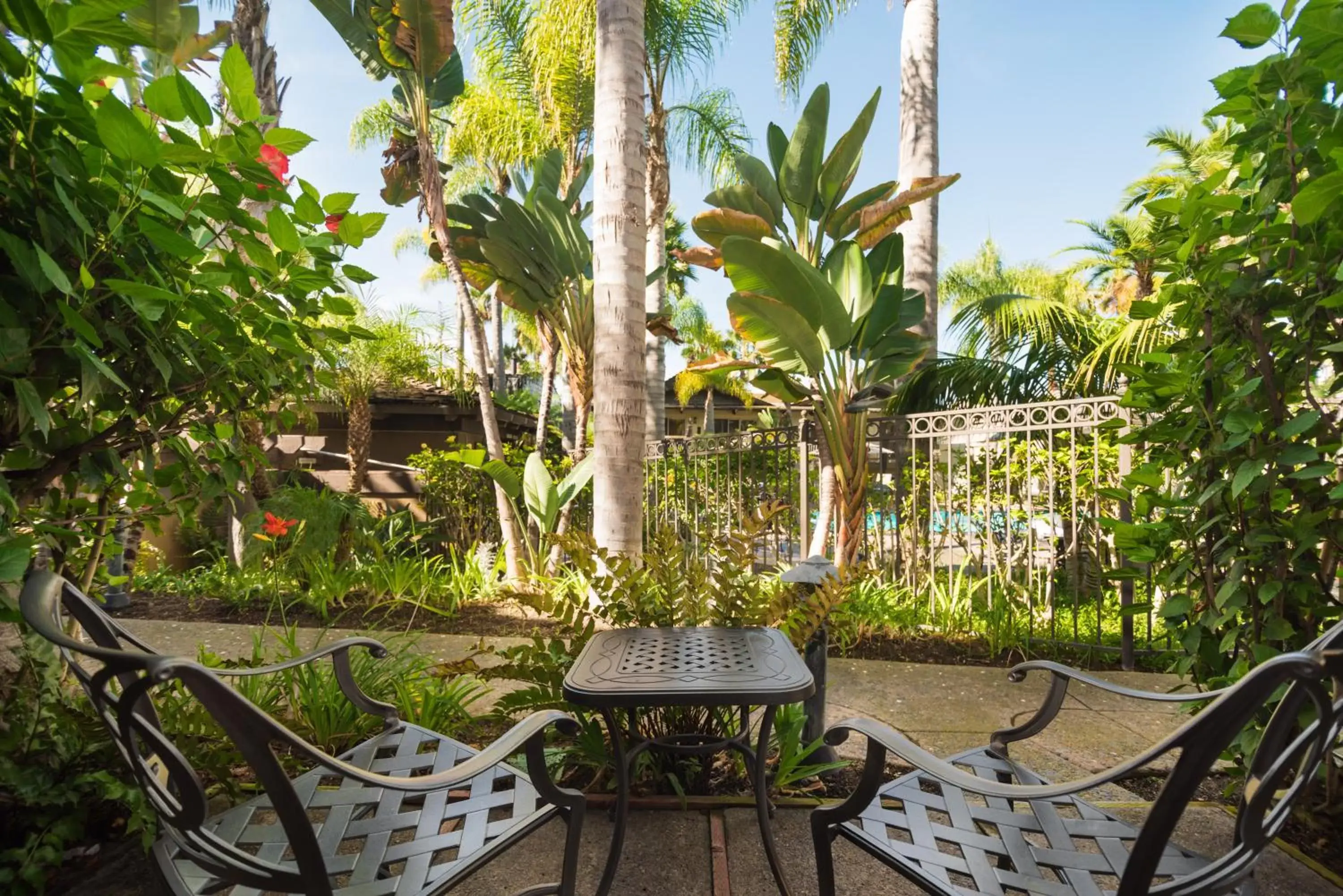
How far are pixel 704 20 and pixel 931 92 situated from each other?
216 inches

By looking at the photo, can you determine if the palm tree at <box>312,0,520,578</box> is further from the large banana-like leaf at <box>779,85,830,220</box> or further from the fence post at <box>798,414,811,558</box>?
the large banana-like leaf at <box>779,85,830,220</box>

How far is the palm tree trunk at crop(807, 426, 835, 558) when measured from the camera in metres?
5.02

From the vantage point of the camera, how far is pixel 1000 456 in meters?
6.34

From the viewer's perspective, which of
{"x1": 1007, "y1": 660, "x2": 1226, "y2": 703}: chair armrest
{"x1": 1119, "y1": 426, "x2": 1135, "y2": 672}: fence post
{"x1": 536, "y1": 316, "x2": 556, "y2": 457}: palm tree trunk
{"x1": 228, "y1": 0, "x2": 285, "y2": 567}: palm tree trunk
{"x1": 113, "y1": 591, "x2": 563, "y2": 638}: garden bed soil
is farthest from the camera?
{"x1": 228, "y1": 0, "x2": 285, "y2": 567}: palm tree trunk

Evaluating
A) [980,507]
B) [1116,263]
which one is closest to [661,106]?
[980,507]

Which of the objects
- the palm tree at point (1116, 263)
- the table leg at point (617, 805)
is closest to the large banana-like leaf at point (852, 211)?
the table leg at point (617, 805)

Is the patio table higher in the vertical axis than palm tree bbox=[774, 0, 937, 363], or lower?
lower

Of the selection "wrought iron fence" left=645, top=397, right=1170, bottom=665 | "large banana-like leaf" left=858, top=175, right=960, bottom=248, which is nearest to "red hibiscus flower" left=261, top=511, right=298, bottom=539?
"wrought iron fence" left=645, top=397, right=1170, bottom=665

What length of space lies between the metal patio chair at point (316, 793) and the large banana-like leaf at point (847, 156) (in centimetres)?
473

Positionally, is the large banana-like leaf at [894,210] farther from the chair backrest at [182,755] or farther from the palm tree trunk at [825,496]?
the chair backrest at [182,755]

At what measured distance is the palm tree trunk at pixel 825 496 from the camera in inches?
197

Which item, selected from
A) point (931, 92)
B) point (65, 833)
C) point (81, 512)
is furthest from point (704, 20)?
point (65, 833)

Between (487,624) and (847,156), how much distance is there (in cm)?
454

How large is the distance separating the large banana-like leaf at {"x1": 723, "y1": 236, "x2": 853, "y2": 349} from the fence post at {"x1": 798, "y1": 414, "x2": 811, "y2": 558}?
99 centimetres
